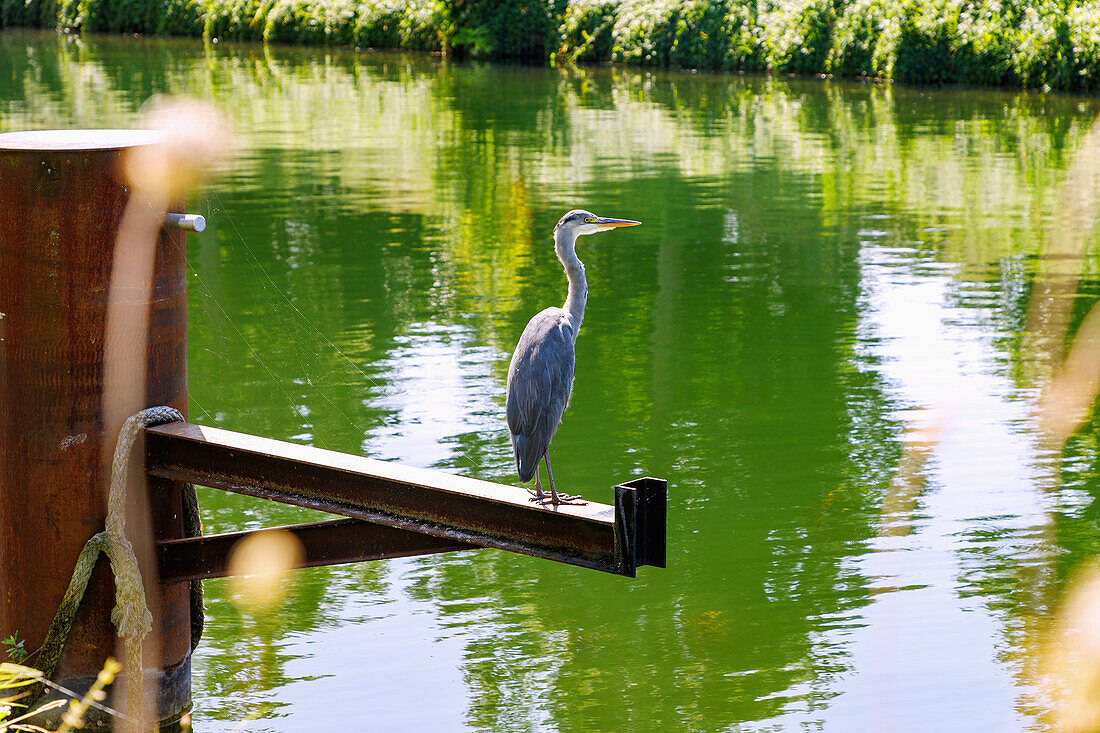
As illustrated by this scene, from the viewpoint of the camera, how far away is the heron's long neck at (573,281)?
13.7 ft

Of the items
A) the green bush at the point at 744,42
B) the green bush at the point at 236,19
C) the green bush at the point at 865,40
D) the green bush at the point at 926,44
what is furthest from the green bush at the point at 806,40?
the green bush at the point at 236,19

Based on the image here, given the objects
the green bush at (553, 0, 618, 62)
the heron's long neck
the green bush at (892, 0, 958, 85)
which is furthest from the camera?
the green bush at (553, 0, 618, 62)

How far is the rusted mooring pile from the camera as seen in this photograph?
12.3ft

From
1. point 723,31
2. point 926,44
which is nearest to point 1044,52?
point 926,44

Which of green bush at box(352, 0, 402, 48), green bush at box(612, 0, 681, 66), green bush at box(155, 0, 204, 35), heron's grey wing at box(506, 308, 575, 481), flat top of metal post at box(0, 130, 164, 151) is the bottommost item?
heron's grey wing at box(506, 308, 575, 481)

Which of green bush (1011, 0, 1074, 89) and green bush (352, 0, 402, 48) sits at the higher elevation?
green bush (352, 0, 402, 48)

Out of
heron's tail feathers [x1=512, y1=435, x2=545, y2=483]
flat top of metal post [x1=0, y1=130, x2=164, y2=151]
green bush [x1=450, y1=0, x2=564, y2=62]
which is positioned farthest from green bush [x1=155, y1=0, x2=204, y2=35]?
heron's tail feathers [x1=512, y1=435, x2=545, y2=483]

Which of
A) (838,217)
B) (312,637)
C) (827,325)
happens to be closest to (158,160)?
(312,637)

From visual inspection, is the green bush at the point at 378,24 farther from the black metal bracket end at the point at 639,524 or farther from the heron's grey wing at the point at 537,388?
the black metal bracket end at the point at 639,524

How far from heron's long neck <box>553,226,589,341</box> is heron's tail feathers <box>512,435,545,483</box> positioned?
0.36 metres

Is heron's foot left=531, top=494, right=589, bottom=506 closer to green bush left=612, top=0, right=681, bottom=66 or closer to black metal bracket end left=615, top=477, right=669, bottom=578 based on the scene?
black metal bracket end left=615, top=477, right=669, bottom=578

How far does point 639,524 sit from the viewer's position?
→ 11.0 feet

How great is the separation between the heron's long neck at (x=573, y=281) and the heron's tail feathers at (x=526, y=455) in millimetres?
357

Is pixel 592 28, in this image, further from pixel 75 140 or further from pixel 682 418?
pixel 75 140
